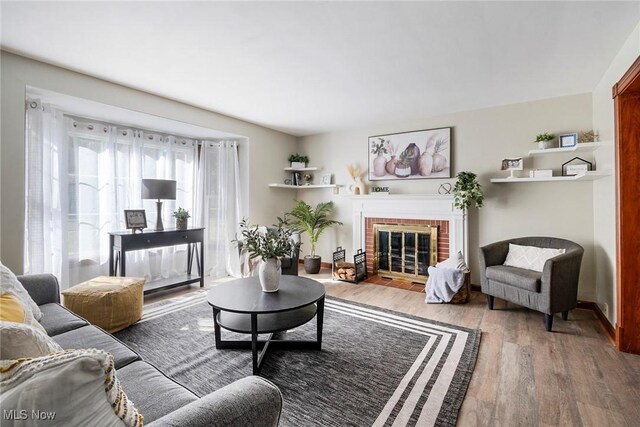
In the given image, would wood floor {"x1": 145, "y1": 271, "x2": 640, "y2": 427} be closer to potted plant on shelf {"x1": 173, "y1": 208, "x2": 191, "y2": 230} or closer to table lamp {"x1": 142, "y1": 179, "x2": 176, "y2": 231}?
potted plant on shelf {"x1": 173, "y1": 208, "x2": 191, "y2": 230}

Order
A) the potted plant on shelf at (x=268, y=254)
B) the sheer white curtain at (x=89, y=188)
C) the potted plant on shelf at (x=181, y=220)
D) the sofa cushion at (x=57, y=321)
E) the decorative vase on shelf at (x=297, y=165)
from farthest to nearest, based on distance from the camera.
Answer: the decorative vase on shelf at (x=297, y=165)
the potted plant on shelf at (x=181, y=220)
the sheer white curtain at (x=89, y=188)
the potted plant on shelf at (x=268, y=254)
the sofa cushion at (x=57, y=321)

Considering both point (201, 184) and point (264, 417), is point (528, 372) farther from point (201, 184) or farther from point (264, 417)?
point (201, 184)

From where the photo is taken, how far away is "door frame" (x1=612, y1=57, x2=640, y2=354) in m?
2.25

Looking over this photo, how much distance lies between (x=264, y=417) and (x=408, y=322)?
226 cm

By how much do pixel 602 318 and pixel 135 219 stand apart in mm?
5184

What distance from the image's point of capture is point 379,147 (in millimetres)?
4656

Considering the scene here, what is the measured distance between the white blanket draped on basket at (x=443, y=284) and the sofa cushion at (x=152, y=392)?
2936mm

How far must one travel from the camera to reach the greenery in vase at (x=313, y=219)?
16.4 ft

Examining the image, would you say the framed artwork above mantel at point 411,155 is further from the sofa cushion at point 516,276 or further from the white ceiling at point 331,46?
the sofa cushion at point 516,276

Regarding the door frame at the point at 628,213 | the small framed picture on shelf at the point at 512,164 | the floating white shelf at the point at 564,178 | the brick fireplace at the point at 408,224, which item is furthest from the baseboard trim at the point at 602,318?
the small framed picture on shelf at the point at 512,164

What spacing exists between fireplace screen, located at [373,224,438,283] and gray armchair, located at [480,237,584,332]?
0.96 metres

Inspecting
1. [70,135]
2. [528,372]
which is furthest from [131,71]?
[528,372]

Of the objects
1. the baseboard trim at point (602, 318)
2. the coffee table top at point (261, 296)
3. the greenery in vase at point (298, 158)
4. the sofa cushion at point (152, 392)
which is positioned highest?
the greenery in vase at point (298, 158)

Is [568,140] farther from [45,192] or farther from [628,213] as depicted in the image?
[45,192]
